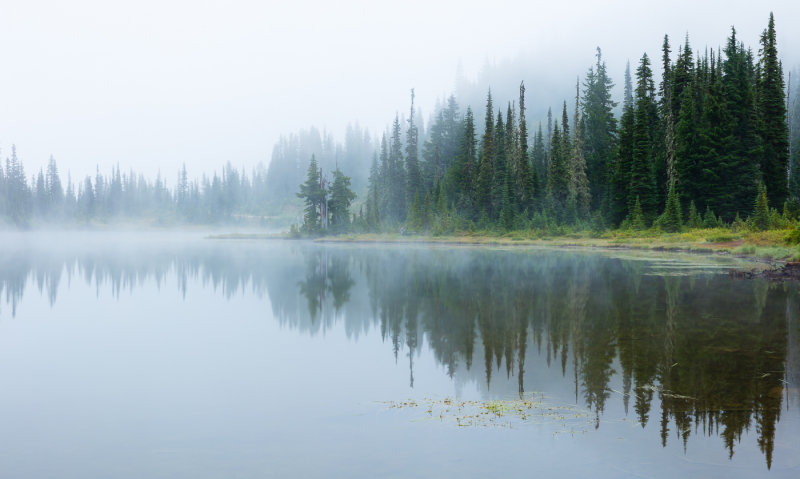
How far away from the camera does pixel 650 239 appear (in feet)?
187

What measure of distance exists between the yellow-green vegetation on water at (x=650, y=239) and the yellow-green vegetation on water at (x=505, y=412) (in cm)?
2790

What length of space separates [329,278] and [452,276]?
6909mm

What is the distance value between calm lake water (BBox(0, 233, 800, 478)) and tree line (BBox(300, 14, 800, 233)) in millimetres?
Answer: 34074

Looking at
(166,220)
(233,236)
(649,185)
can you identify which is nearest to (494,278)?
(649,185)

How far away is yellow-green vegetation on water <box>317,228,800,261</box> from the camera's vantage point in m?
37.6

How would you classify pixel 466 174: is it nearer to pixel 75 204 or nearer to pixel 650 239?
pixel 650 239

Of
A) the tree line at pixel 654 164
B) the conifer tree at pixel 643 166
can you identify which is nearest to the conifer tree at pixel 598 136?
the tree line at pixel 654 164

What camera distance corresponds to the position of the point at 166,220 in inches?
7470

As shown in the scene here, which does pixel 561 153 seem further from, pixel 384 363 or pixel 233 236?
pixel 384 363

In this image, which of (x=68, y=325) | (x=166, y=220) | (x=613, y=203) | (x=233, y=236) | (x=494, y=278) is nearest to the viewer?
(x=68, y=325)

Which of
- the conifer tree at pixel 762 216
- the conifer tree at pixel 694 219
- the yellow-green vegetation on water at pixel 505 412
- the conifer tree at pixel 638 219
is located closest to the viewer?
the yellow-green vegetation on water at pixel 505 412

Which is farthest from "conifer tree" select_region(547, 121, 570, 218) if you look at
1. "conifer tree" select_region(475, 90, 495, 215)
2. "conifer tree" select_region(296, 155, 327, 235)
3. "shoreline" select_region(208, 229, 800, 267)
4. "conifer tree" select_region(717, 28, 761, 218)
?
"conifer tree" select_region(296, 155, 327, 235)

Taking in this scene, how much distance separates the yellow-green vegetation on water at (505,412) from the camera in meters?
8.62

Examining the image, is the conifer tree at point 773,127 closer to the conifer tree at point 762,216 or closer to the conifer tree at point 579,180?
the conifer tree at point 762,216
